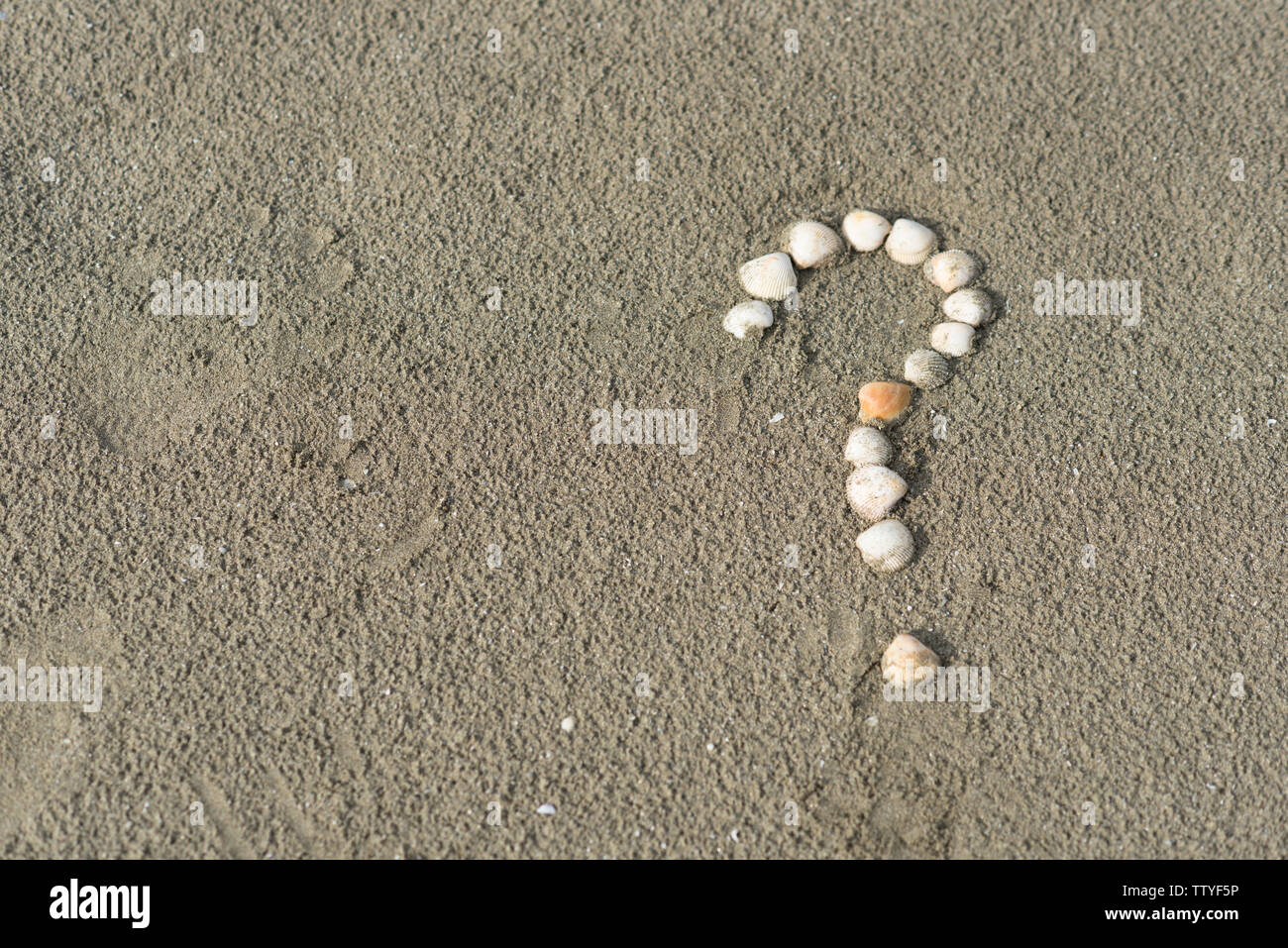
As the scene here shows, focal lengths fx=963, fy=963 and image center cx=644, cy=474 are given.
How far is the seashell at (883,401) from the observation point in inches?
119

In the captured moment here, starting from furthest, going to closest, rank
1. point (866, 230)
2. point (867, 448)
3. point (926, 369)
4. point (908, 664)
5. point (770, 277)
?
point (866, 230), point (770, 277), point (926, 369), point (867, 448), point (908, 664)

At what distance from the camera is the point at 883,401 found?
3.02m

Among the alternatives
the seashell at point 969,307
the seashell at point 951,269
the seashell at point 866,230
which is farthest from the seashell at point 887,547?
the seashell at point 866,230

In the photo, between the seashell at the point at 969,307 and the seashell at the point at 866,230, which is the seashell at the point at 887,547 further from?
the seashell at the point at 866,230

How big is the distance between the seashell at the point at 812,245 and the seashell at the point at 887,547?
3.26 feet

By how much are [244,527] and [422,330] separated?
0.85m

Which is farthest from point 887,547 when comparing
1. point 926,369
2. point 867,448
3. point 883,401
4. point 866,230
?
point 866,230

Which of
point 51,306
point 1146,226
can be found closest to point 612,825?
point 51,306

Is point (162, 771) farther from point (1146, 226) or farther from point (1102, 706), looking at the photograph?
point (1146, 226)

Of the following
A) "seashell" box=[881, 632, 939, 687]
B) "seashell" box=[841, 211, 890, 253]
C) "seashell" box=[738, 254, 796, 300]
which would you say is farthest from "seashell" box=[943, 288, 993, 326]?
"seashell" box=[881, 632, 939, 687]

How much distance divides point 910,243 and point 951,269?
169mm

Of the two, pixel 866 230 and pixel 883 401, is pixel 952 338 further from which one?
pixel 866 230

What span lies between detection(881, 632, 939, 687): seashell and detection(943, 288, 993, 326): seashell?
1.15 m

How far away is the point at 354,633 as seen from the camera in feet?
8.98
